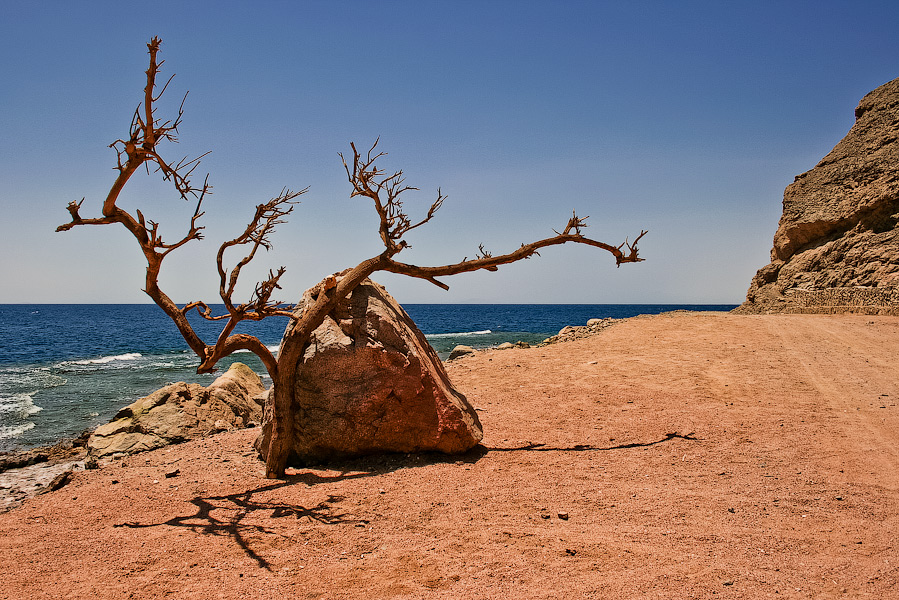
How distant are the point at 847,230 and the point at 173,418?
27.3 meters

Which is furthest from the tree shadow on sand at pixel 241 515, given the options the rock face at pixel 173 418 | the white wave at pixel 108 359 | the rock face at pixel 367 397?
the white wave at pixel 108 359

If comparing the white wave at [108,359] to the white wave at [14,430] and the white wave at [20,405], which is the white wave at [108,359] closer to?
the white wave at [20,405]

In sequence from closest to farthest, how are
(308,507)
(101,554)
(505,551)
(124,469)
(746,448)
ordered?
(505,551) < (101,554) < (308,507) < (746,448) < (124,469)

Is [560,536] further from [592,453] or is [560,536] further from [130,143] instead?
[130,143]

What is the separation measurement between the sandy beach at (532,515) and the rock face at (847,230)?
14686mm

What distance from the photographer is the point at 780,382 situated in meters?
9.83

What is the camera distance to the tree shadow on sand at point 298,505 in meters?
4.71

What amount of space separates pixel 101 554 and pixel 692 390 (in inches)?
367

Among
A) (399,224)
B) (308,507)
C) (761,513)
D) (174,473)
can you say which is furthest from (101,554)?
(761,513)

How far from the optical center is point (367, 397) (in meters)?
6.29

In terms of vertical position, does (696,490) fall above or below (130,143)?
below

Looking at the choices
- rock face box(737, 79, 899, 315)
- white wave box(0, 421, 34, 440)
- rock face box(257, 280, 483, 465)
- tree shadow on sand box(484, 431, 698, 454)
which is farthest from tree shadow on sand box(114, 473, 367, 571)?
rock face box(737, 79, 899, 315)

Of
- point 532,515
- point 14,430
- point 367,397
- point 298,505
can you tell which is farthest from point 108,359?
point 532,515

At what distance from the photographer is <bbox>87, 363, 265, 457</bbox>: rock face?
30.2ft
